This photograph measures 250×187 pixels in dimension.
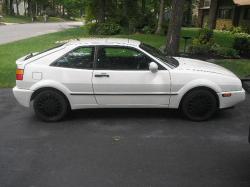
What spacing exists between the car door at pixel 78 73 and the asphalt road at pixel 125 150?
0.47 metres

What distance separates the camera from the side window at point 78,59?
6129 mm

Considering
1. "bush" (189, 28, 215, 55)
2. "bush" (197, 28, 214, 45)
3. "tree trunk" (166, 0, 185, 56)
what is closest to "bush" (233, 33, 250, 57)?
"bush" (189, 28, 215, 55)

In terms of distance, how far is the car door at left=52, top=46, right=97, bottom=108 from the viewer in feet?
19.8

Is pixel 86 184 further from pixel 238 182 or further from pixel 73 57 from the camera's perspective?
pixel 73 57

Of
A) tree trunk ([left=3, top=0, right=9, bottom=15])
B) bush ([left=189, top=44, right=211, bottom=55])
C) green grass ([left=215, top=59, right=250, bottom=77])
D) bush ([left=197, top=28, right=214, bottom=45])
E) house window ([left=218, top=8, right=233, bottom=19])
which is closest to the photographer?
green grass ([left=215, top=59, right=250, bottom=77])

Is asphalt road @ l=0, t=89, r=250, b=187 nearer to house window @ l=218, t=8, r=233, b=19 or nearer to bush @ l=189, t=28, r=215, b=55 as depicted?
bush @ l=189, t=28, r=215, b=55

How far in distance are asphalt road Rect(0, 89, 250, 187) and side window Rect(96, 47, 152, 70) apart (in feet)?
3.23

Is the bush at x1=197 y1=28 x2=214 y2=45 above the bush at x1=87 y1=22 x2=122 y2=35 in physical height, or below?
above

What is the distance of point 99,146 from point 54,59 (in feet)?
6.38

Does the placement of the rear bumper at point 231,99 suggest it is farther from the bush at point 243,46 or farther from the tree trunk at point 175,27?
the bush at point 243,46

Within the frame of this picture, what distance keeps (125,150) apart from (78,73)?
179 cm

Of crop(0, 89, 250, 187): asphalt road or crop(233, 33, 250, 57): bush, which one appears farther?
crop(233, 33, 250, 57): bush

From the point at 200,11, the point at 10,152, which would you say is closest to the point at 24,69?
the point at 10,152

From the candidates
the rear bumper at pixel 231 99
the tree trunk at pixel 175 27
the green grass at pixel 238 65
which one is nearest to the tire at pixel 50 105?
the rear bumper at pixel 231 99
